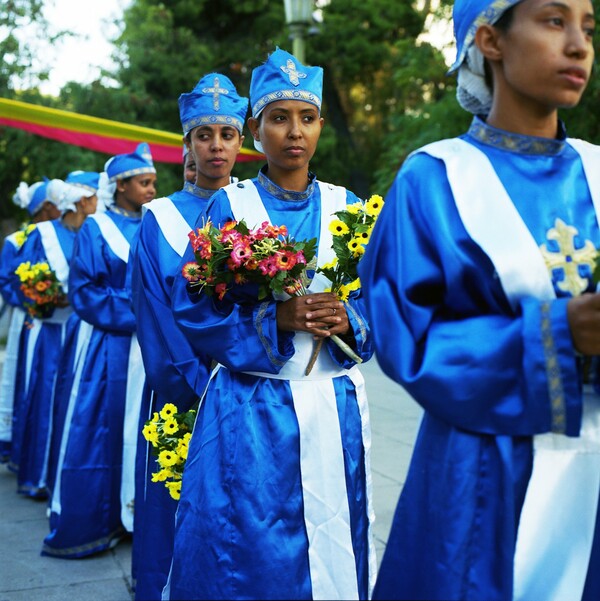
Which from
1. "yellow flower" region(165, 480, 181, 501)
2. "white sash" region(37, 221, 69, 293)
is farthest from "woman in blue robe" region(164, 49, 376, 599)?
"white sash" region(37, 221, 69, 293)

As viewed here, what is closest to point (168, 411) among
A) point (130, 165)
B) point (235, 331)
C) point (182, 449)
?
point (182, 449)

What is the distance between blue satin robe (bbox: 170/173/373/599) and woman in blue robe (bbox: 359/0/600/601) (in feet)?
3.26

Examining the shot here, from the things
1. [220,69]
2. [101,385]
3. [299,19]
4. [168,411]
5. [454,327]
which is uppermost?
[220,69]

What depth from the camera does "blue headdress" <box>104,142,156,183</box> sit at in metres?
6.00

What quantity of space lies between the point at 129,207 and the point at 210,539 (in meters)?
3.49

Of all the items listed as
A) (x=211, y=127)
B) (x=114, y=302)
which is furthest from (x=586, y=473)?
(x=114, y=302)

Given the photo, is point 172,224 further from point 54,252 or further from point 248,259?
point 54,252

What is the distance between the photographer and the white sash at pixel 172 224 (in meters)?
4.24

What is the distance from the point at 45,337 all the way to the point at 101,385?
194 cm

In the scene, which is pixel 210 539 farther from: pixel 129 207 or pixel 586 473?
pixel 129 207

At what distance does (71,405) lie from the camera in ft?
19.6

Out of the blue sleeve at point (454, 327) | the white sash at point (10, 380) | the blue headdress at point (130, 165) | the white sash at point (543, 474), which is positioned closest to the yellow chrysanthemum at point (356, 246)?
the blue sleeve at point (454, 327)

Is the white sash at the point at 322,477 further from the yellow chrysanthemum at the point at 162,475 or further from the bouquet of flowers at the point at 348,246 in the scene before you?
the yellow chrysanthemum at the point at 162,475

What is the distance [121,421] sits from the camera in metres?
5.82
